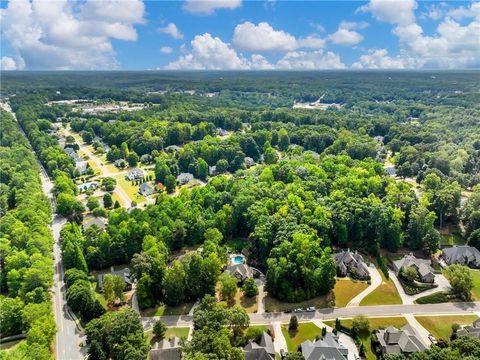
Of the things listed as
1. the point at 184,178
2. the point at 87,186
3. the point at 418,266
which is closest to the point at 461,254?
the point at 418,266

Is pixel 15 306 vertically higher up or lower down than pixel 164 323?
higher up

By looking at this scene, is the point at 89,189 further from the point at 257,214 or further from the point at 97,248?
the point at 257,214

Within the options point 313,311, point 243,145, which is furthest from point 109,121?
point 313,311

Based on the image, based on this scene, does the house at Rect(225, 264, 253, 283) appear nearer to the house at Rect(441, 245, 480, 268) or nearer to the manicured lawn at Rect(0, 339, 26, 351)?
the manicured lawn at Rect(0, 339, 26, 351)

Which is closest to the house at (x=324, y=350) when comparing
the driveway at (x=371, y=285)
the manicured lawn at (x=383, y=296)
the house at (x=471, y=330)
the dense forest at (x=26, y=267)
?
the driveway at (x=371, y=285)

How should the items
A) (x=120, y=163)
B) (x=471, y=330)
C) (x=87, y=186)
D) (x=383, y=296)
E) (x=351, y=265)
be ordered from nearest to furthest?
(x=471, y=330) < (x=383, y=296) < (x=351, y=265) < (x=87, y=186) < (x=120, y=163)

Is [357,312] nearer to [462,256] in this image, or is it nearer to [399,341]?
[399,341]
